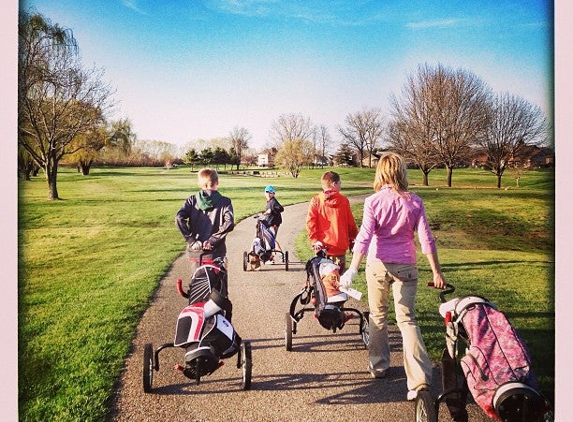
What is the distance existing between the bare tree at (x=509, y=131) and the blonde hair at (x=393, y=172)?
1.58m

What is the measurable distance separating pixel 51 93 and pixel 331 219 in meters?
3.01

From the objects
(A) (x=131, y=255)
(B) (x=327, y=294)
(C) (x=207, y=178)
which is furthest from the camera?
(A) (x=131, y=255)

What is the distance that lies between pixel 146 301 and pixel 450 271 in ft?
11.1

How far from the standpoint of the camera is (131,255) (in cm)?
461

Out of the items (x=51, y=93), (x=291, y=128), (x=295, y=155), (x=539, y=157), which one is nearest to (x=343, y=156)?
(x=295, y=155)

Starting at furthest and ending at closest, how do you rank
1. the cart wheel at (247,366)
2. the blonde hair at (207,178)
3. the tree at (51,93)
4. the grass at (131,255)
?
1. the blonde hair at (207,178)
2. the tree at (51,93)
3. the grass at (131,255)
4. the cart wheel at (247,366)

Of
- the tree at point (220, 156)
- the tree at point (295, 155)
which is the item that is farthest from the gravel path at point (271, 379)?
the tree at point (220, 156)

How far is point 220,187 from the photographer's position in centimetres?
471

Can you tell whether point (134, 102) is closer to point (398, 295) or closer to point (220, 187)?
point (220, 187)

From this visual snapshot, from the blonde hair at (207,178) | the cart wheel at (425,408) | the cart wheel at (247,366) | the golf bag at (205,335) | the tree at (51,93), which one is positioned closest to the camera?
the cart wheel at (425,408)

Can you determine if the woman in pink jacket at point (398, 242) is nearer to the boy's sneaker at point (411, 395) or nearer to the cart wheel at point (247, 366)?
the boy's sneaker at point (411, 395)

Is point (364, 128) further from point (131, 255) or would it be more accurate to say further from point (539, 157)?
point (131, 255)

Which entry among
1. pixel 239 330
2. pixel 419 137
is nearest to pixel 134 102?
pixel 239 330

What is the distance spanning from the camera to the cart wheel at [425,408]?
10.4 feet
